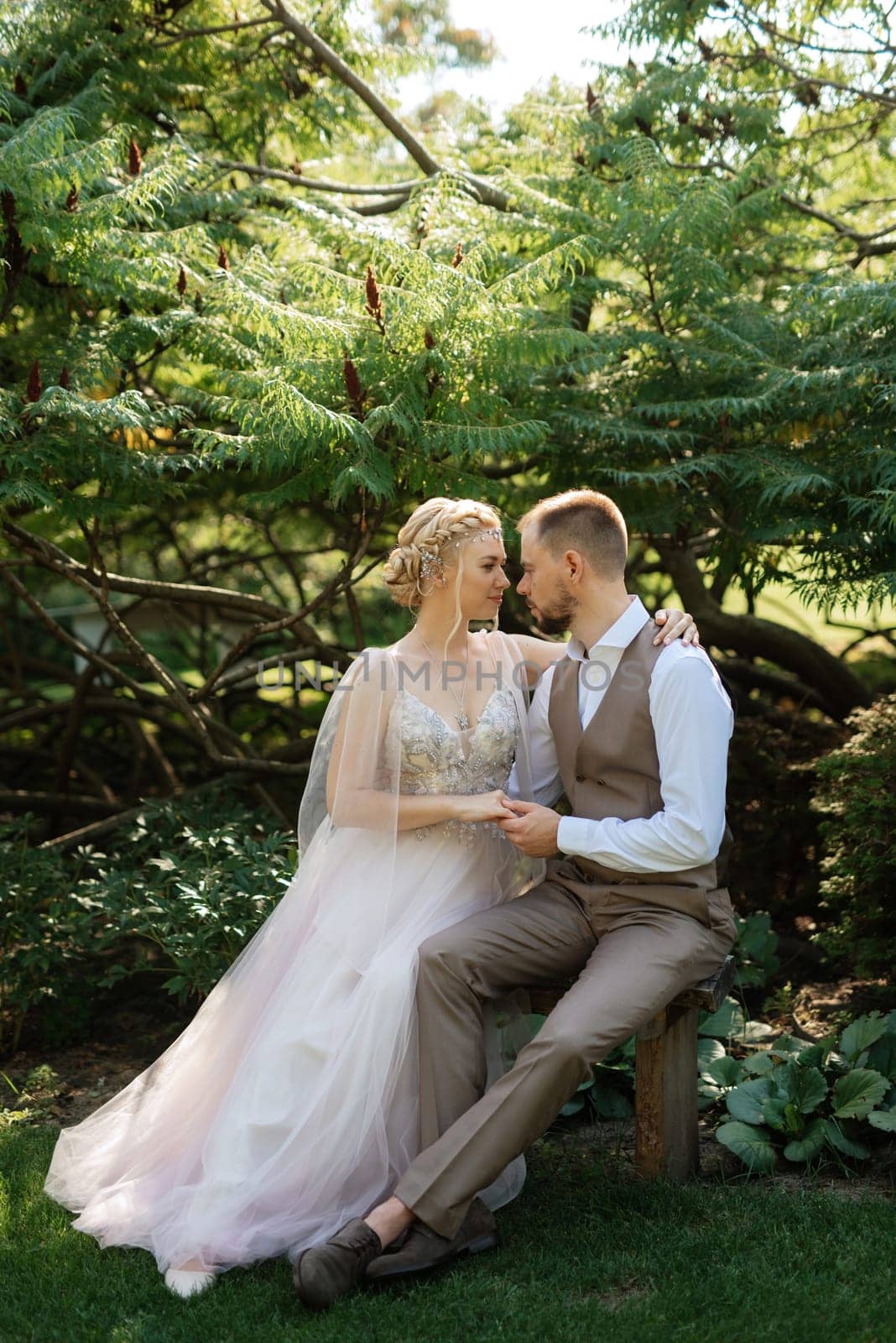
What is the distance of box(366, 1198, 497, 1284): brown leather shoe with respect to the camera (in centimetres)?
293

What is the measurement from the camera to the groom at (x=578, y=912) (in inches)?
117

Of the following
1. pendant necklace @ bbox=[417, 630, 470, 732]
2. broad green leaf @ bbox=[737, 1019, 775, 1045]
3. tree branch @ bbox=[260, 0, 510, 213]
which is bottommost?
broad green leaf @ bbox=[737, 1019, 775, 1045]

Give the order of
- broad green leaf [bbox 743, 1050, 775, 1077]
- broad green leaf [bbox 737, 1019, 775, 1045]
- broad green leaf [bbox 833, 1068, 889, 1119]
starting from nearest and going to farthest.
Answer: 1. broad green leaf [bbox 833, 1068, 889, 1119]
2. broad green leaf [bbox 743, 1050, 775, 1077]
3. broad green leaf [bbox 737, 1019, 775, 1045]

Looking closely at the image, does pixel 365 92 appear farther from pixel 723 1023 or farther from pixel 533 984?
pixel 723 1023

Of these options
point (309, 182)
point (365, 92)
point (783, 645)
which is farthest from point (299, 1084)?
point (365, 92)

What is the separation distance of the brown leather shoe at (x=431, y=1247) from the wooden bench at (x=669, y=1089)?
0.57m

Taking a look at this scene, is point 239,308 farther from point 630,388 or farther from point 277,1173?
point 277,1173

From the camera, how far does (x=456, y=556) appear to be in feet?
12.2

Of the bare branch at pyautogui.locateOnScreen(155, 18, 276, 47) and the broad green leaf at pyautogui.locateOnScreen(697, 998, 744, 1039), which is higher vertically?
the bare branch at pyautogui.locateOnScreen(155, 18, 276, 47)

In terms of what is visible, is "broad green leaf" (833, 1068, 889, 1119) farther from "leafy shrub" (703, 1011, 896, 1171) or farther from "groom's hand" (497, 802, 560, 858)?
"groom's hand" (497, 802, 560, 858)

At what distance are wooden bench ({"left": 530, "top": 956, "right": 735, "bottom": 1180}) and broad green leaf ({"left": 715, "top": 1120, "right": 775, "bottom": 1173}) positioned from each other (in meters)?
0.11

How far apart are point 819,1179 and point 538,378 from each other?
3.26m

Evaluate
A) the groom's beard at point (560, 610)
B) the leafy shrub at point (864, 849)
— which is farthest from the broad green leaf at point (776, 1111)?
the groom's beard at point (560, 610)

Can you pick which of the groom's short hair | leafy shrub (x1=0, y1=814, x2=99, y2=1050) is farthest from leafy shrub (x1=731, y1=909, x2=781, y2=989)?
leafy shrub (x1=0, y1=814, x2=99, y2=1050)
